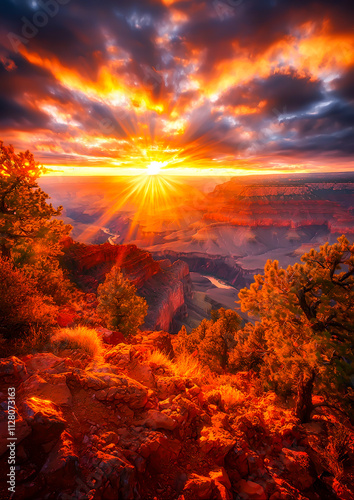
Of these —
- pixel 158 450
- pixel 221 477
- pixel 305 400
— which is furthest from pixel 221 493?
pixel 305 400

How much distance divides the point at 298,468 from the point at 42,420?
14.0 feet

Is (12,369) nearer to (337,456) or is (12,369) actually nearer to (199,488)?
(199,488)

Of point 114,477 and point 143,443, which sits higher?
point 114,477

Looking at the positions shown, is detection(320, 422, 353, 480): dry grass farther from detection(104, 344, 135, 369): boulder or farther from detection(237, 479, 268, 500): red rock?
detection(104, 344, 135, 369): boulder

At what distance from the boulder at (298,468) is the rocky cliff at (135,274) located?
26906 millimetres

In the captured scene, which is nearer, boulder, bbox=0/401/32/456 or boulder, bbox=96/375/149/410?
boulder, bbox=0/401/32/456

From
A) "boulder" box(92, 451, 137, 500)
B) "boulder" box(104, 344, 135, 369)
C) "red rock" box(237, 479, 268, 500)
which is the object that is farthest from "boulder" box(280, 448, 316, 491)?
"boulder" box(104, 344, 135, 369)

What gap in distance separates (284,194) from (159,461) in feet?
512

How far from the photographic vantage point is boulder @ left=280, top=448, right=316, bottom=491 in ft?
11.5

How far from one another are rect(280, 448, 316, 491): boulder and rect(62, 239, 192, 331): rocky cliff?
1059 inches

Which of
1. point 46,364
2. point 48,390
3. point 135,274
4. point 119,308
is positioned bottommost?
point 135,274

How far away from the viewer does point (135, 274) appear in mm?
36250

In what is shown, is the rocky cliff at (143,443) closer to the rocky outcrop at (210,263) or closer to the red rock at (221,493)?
the red rock at (221,493)

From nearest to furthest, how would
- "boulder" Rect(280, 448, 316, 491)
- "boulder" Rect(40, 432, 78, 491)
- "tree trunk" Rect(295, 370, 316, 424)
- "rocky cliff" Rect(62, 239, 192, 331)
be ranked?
"boulder" Rect(40, 432, 78, 491)
"boulder" Rect(280, 448, 316, 491)
"tree trunk" Rect(295, 370, 316, 424)
"rocky cliff" Rect(62, 239, 192, 331)
